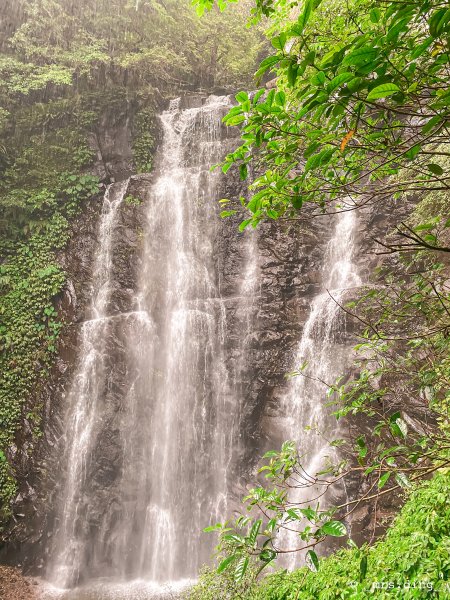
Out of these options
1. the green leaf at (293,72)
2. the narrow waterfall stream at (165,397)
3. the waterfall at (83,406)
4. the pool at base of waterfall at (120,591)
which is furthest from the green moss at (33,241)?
the green leaf at (293,72)

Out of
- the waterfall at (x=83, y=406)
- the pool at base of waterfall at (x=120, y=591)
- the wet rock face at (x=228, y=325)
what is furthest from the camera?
the wet rock face at (x=228, y=325)

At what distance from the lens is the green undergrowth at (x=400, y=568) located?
107 inches

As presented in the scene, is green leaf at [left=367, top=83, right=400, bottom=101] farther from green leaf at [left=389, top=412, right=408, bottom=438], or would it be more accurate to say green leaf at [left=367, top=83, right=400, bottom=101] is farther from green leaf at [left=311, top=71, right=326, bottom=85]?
green leaf at [left=389, top=412, right=408, bottom=438]

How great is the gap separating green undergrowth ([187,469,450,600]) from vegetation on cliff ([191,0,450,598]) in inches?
0.6

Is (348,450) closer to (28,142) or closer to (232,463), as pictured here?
(232,463)

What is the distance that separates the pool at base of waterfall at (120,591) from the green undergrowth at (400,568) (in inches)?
199

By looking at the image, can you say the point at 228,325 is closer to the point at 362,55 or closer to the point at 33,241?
the point at 33,241

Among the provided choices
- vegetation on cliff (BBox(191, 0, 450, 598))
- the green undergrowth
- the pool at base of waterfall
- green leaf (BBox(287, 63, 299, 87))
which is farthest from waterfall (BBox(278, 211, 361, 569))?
green leaf (BBox(287, 63, 299, 87))

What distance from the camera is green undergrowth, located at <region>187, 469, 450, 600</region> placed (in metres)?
2.72

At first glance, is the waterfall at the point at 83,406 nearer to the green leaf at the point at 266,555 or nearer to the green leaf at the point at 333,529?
the green leaf at the point at 266,555

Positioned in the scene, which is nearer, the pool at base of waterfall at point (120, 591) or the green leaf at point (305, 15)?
the green leaf at point (305, 15)

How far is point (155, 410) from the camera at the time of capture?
11172 mm

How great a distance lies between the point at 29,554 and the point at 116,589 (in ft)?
7.93

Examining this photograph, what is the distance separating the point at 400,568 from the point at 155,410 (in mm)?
8919
